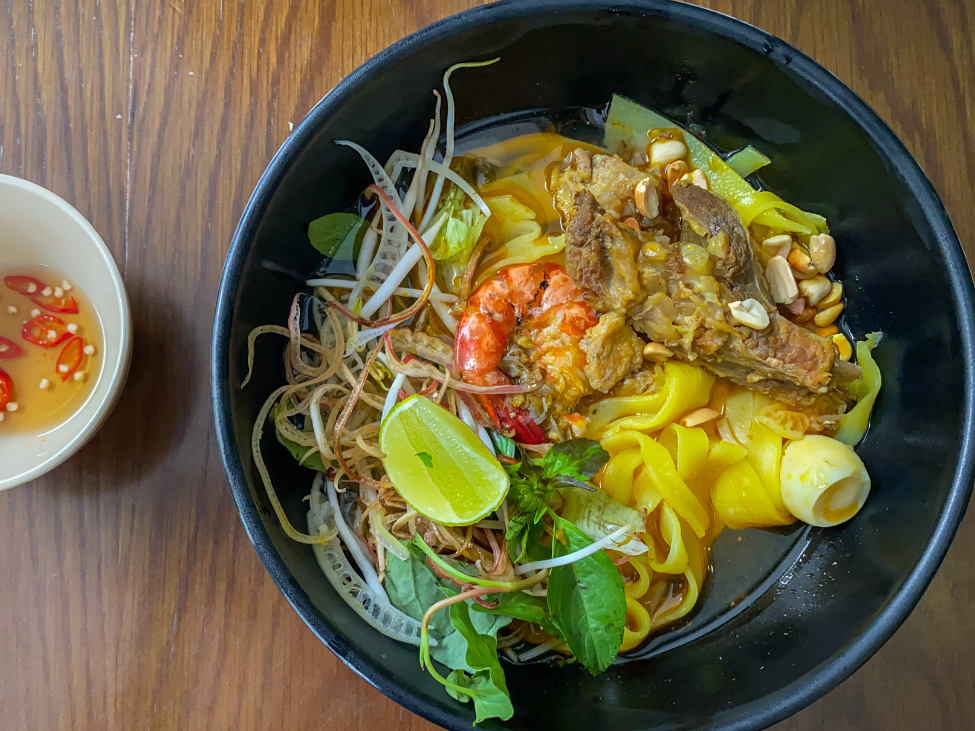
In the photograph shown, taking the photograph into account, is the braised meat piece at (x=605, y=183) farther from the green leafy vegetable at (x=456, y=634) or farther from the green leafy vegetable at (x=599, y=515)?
the green leafy vegetable at (x=456, y=634)

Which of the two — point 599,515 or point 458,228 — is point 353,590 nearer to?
point 599,515

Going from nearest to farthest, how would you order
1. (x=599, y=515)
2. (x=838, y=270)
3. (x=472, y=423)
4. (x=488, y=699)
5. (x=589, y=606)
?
(x=488, y=699)
(x=589, y=606)
(x=599, y=515)
(x=472, y=423)
(x=838, y=270)

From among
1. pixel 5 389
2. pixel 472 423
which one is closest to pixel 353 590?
pixel 472 423

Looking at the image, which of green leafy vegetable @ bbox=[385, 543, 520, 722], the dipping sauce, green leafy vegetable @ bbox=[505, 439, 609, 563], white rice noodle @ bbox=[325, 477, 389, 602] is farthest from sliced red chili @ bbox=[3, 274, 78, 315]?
green leafy vegetable @ bbox=[505, 439, 609, 563]

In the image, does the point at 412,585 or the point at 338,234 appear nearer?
the point at 412,585

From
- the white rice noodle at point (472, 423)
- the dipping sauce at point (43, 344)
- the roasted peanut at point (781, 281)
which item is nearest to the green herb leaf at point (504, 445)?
the white rice noodle at point (472, 423)

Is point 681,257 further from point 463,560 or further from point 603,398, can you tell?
point 463,560
